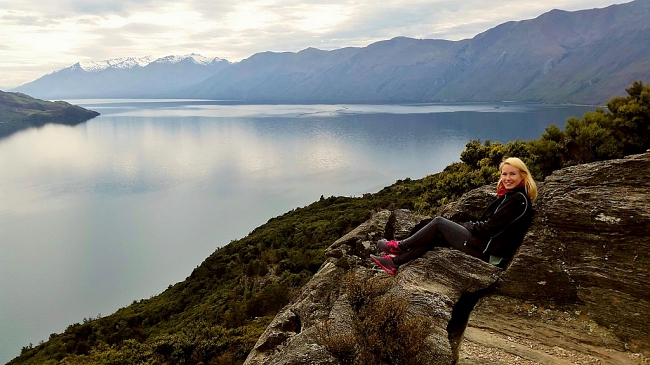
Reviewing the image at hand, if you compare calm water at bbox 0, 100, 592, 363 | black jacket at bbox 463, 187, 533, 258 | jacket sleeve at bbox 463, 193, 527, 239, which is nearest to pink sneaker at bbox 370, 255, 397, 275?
black jacket at bbox 463, 187, 533, 258

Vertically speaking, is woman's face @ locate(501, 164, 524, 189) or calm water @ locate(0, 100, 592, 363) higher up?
woman's face @ locate(501, 164, 524, 189)

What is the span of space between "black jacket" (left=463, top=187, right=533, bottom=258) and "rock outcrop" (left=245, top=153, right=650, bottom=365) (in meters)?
0.26

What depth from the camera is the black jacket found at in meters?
7.06

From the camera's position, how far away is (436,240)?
7875 millimetres

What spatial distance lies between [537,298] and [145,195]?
6821 centimetres

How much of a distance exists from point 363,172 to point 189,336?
66.0 metres

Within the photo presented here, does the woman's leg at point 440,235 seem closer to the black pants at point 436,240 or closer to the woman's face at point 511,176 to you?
the black pants at point 436,240

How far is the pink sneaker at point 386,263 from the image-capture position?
26.3ft

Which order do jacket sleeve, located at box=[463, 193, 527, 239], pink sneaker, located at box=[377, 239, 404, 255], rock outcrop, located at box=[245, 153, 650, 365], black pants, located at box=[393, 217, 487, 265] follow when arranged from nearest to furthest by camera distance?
rock outcrop, located at box=[245, 153, 650, 365] → jacket sleeve, located at box=[463, 193, 527, 239] → black pants, located at box=[393, 217, 487, 265] → pink sneaker, located at box=[377, 239, 404, 255]

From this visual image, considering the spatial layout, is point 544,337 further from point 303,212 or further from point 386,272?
point 303,212

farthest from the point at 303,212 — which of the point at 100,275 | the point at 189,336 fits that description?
the point at 189,336

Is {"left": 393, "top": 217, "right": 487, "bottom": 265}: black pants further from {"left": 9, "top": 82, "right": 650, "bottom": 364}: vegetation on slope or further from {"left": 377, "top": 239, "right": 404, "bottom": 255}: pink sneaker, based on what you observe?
{"left": 9, "top": 82, "right": 650, "bottom": 364}: vegetation on slope

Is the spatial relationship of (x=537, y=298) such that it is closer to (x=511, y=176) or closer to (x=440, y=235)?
(x=440, y=235)

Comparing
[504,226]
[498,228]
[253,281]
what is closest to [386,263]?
[498,228]
